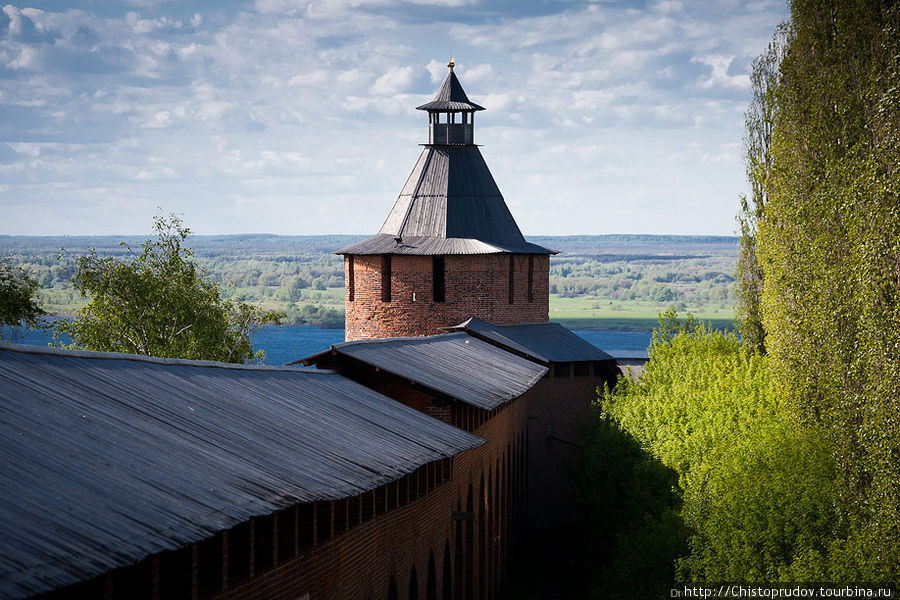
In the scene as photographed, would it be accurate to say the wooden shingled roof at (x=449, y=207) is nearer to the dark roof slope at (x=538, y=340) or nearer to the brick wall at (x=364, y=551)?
the dark roof slope at (x=538, y=340)

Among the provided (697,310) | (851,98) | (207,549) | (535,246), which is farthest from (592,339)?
(207,549)

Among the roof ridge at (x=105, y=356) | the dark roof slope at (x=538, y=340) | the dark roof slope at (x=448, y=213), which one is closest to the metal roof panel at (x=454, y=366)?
the roof ridge at (x=105, y=356)

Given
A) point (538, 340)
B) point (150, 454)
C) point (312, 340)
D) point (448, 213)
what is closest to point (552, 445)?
point (538, 340)

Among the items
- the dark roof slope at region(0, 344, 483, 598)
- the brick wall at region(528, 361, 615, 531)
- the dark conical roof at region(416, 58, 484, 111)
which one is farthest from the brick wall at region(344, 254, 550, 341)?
the dark roof slope at region(0, 344, 483, 598)

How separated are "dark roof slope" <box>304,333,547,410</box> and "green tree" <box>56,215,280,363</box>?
15143 millimetres

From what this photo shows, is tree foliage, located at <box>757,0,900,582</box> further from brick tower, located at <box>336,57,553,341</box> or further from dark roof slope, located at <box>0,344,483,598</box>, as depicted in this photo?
brick tower, located at <box>336,57,553,341</box>

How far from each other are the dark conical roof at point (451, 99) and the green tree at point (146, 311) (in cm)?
1119

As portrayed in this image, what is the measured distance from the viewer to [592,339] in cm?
16388

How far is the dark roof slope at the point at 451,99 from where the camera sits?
35656 mm

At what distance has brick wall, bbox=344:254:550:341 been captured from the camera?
33625 millimetres

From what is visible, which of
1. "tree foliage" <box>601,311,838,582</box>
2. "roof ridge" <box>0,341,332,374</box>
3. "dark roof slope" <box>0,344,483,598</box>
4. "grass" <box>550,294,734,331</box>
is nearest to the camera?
"dark roof slope" <box>0,344,483,598</box>

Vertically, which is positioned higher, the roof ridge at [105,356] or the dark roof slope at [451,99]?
the dark roof slope at [451,99]

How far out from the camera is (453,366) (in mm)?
21547

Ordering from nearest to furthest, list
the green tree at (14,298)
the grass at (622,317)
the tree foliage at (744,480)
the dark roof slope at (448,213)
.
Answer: the tree foliage at (744,480)
the green tree at (14,298)
the dark roof slope at (448,213)
the grass at (622,317)
